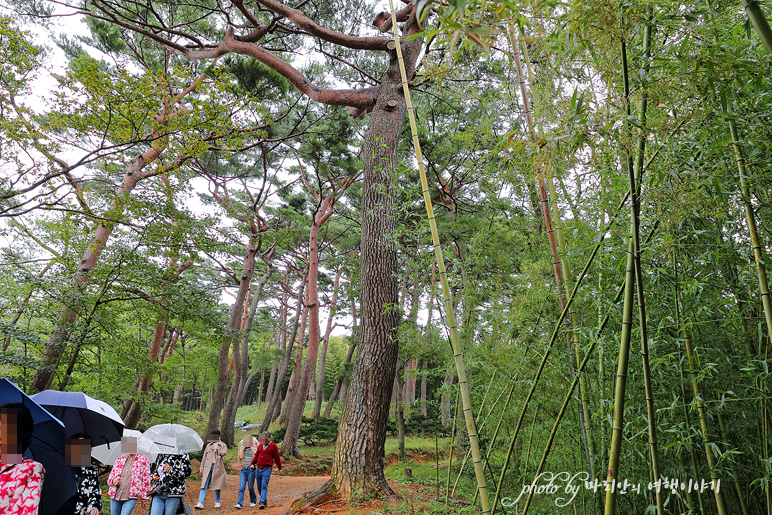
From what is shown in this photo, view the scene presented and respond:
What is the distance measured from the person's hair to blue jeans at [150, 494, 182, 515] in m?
2.66

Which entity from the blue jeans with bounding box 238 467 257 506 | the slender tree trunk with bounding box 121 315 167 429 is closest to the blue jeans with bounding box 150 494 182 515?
the blue jeans with bounding box 238 467 257 506

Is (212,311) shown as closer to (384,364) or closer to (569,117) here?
(384,364)

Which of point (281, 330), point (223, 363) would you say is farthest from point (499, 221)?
point (281, 330)

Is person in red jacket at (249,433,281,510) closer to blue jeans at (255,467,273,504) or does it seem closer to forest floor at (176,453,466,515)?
blue jeans at (255,467,273,504)

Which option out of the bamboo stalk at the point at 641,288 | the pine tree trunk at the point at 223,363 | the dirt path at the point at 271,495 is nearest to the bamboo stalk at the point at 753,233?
the bamboo stalk at the point at 641,288

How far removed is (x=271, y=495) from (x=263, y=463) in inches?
67.0

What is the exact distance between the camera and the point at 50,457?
240 cm

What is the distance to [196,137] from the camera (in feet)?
17.2

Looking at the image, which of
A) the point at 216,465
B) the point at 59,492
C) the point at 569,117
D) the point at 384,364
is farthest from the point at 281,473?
the point at 569,117

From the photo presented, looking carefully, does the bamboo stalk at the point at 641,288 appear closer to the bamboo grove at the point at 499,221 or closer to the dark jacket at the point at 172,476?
the bamboo grove at the point at 499,221

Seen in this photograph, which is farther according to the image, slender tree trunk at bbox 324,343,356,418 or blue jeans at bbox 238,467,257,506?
slender tree trunk at bbox 324,343,356,418

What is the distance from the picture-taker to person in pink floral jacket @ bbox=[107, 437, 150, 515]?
3.65m

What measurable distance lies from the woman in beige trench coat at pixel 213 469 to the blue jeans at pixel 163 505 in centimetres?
198

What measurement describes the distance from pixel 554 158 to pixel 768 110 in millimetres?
729
